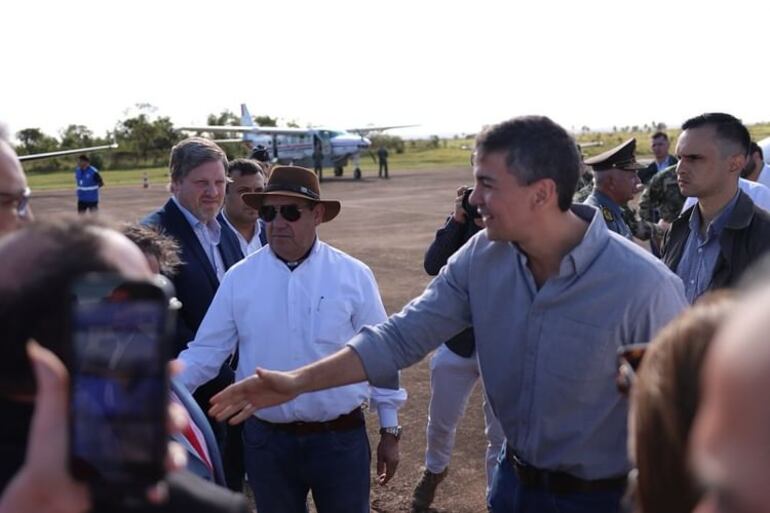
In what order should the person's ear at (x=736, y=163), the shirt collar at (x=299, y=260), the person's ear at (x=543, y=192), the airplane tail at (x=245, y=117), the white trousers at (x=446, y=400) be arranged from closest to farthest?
the person's ear at (x=543, y=192)
the shirt collar at (x=299, y=260)
the person's ear at (x=736, y=163)
the white trousers at (x=446, y=400)
the airplane tail at (x=245, y=117)

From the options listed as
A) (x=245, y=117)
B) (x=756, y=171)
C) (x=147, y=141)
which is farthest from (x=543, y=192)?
(x=147, y=141)

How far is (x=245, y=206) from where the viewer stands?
235 inches

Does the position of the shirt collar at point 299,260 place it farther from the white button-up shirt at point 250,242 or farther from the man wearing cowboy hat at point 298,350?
the white button-up shirt at point 250,242

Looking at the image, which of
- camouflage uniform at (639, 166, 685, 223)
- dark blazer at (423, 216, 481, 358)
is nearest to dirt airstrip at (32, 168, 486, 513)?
dark blazer at (423, 216, 481, 358)

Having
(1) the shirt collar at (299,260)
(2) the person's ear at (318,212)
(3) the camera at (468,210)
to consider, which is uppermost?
(2) the person's ear at (318,212)

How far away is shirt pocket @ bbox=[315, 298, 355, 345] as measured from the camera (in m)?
3.96

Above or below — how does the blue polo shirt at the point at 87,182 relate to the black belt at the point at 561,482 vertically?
below

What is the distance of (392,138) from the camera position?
7906 centimetres

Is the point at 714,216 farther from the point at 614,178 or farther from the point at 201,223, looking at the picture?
the point at 201,223

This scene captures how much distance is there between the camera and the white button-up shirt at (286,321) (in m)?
3.93

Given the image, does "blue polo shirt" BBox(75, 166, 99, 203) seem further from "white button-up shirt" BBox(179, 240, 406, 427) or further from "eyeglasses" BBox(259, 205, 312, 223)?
"white button-up shirt" BBox(179, 240, 406, 427)

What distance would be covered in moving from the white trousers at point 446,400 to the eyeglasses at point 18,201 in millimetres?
3435

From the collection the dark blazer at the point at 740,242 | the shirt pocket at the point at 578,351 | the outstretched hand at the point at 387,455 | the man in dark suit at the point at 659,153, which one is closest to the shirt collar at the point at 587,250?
the shirt pocket at the point at 578,351

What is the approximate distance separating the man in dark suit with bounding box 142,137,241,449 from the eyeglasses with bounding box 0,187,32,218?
1930 millimetres
